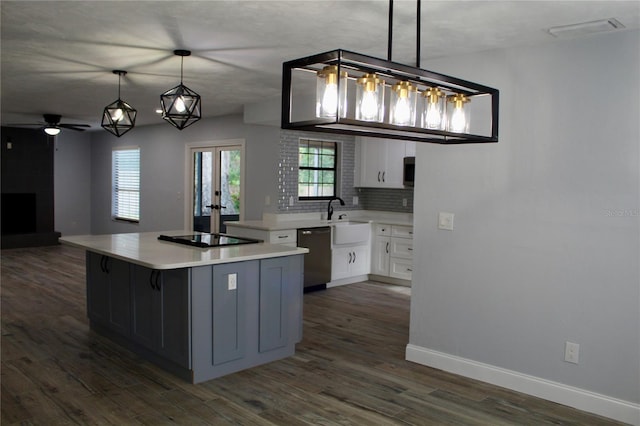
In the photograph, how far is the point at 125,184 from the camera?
10469mm

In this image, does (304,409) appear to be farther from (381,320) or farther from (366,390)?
(381,320)

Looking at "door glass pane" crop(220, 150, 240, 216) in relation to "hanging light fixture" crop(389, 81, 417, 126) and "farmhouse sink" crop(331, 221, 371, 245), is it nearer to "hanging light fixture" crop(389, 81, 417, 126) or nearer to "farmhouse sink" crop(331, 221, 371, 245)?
"farmhouse sink" crop(331, 221, 371, 245)

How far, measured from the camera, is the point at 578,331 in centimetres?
343

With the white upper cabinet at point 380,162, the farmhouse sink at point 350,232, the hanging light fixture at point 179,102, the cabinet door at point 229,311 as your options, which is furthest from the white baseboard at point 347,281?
the hanging light fixture at point 179,102

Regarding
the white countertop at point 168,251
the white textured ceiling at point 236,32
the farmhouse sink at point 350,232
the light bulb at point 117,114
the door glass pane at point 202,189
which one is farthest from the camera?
the door glass pane at point 202,189

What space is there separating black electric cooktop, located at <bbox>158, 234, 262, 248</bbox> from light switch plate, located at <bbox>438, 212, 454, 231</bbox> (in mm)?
1527

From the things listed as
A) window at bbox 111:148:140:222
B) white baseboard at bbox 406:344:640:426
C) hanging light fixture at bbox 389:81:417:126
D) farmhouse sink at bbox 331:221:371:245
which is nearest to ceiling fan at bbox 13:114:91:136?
window at bbox 111:148:140:222

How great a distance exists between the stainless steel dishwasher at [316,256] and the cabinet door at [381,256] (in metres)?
0.82

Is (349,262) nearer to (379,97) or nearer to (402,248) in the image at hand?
(402,248)

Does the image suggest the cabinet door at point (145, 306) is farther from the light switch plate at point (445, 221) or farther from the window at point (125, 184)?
the window at point (125, 184)

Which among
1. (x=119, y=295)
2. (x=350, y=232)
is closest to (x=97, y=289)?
(x=119, y=295)

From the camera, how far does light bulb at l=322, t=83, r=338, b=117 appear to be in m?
1.79

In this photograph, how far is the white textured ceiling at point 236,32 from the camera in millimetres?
2941

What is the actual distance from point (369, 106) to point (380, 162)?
573 centimetres
